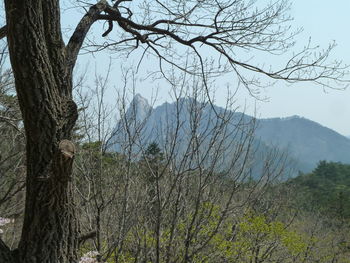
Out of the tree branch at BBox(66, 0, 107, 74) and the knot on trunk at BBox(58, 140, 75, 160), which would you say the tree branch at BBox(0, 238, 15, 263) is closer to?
the knot on trunk at BBox(58, 140, 75, 160)

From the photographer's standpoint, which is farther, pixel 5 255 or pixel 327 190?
pixel 327 190

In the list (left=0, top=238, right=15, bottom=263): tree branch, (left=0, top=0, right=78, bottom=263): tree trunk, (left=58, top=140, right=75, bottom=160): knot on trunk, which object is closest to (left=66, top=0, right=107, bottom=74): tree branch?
(left=0, top=0, right=78, bottom=263): tree trunk

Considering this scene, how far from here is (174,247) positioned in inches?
183

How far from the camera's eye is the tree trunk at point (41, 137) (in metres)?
2.09

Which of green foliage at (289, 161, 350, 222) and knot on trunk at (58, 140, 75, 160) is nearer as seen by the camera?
knot on trunk at (58, 140, 75, 160)

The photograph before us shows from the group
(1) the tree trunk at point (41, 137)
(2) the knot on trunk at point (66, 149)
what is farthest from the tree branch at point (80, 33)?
(2) the knot on trunk at point (66, 149)

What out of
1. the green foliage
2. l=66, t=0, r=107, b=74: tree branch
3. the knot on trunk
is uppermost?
l=66, t=0, r=107, b=74: tree branch

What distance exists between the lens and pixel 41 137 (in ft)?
7.15

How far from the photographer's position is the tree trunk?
209 cm

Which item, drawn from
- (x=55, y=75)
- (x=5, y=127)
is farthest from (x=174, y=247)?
(x=5, y=127)

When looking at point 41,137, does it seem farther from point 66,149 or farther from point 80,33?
point 80,33

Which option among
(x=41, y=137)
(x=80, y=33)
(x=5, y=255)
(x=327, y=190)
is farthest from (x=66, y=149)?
(x=327, y=190)

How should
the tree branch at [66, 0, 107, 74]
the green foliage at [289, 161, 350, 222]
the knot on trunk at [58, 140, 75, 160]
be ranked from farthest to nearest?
the green foliage at [289, 161, 350, 222] → the tree branch at [66, 0, 107, 74] → the knot on trunk at [58, 140, 75, 160]

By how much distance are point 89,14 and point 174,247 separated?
9.28 feet
